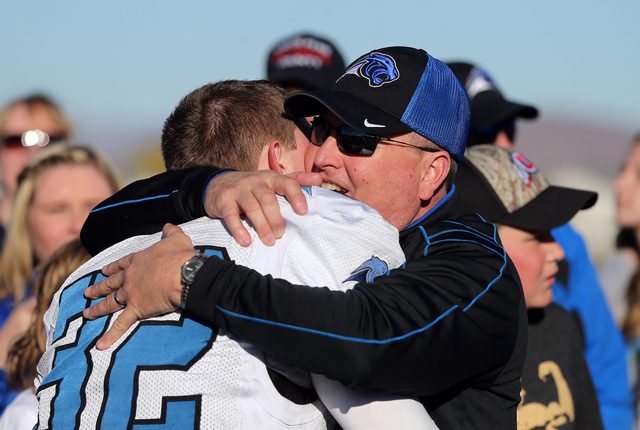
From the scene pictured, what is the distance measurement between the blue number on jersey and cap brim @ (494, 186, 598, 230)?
1.77 m

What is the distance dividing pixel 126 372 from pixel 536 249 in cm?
223

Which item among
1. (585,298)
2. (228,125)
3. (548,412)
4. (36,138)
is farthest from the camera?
(36,138)

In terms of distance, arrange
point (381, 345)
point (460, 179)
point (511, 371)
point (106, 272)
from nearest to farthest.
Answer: point (381, 345)
point (106, 272)
point (511, 371)
point (460, 179)

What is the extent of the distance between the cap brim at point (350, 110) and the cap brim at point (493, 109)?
2.43 meters

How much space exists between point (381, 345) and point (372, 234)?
12.8 inches

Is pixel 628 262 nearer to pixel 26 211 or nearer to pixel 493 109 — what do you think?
pixel 493 109

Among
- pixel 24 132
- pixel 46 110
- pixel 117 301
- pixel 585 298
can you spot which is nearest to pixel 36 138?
pixel 24 132

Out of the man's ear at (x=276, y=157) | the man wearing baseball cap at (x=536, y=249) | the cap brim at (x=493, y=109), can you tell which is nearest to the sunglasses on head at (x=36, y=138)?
the cap brim at (x=493, y=109)

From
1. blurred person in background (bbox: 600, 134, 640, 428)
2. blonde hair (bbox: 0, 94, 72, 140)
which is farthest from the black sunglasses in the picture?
blurred person in background (bbox: 600, 134, 640, 428)

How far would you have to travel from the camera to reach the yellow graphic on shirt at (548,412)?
346cm

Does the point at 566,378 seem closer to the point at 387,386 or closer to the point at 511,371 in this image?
the point at 511,371

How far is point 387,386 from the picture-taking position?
1.89m

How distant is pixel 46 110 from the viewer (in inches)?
263

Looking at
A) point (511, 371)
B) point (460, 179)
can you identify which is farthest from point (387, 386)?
point (460, 179)
